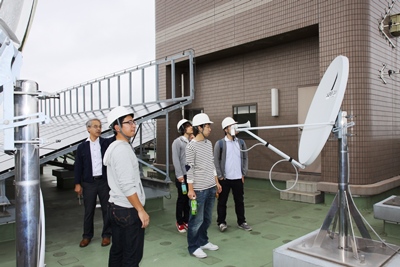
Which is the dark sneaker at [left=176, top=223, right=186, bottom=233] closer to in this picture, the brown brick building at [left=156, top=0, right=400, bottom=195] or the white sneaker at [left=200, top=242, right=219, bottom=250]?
the white sneaker at [left=200, top=242, right=219, bottom=250]

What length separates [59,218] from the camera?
19.3 feet

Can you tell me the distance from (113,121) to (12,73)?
41.7 inches

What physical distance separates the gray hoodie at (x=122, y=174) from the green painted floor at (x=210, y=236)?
4.65 feet

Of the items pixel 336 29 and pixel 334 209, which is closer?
pixel 334 209

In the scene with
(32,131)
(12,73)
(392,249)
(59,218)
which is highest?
(12,73)

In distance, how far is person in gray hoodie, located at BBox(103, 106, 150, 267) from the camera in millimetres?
2525

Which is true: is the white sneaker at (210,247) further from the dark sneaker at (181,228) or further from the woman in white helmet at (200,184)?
the dark sneaker at (181,228)

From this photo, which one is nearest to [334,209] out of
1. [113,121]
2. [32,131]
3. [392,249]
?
[392,249]

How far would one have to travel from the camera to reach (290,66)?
25.7 ft

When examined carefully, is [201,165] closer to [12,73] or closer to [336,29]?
[12,73]

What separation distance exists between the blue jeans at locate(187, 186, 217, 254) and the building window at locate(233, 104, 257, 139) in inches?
190

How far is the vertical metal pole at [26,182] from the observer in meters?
1.79

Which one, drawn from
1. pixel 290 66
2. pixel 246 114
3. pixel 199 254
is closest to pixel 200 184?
pixel 199 254

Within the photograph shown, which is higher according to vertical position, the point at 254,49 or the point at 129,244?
the point at 254,49
